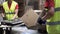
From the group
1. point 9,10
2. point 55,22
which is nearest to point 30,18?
point 55,22

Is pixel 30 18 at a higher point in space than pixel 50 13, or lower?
lower

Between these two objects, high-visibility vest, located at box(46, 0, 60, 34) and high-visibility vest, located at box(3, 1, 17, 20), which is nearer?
high-visibility vest, located at box(46, 0, 60, 34)

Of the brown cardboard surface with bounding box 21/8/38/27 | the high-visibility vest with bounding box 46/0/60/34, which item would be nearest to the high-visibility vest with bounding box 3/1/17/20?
the brown cardboard surface with bounding box 21/8/38/27

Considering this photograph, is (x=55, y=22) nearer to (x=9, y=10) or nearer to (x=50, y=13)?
(x=50, y=13)

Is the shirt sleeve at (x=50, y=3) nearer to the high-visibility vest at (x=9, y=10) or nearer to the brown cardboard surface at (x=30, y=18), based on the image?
the brown cardboard surface at (x=30, y=18)

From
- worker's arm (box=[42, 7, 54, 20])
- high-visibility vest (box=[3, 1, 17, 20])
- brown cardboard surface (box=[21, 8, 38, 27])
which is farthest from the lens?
high-visibility vest (box=[3, 1, 17, 20])

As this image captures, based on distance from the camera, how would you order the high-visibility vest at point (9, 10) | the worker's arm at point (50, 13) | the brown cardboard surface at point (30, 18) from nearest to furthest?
the worker's arm at point (50, 13) → the brown cardboard surface at point (30, 18) → the high-visibility vest at point (9, 10)

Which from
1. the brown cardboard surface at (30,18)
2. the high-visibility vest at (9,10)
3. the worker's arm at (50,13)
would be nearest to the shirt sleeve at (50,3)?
the worker's arm at (50,13)

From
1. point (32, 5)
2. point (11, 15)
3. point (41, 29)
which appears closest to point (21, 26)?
point (41, 29)

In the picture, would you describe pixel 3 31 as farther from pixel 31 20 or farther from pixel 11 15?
pixel 11 15

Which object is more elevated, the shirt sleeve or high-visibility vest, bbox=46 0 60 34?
the shirt sleeve

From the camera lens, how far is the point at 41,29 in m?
2.64

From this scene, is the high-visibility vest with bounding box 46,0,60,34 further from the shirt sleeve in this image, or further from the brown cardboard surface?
the brown cardboard surface

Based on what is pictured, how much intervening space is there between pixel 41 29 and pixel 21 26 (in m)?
0.51
